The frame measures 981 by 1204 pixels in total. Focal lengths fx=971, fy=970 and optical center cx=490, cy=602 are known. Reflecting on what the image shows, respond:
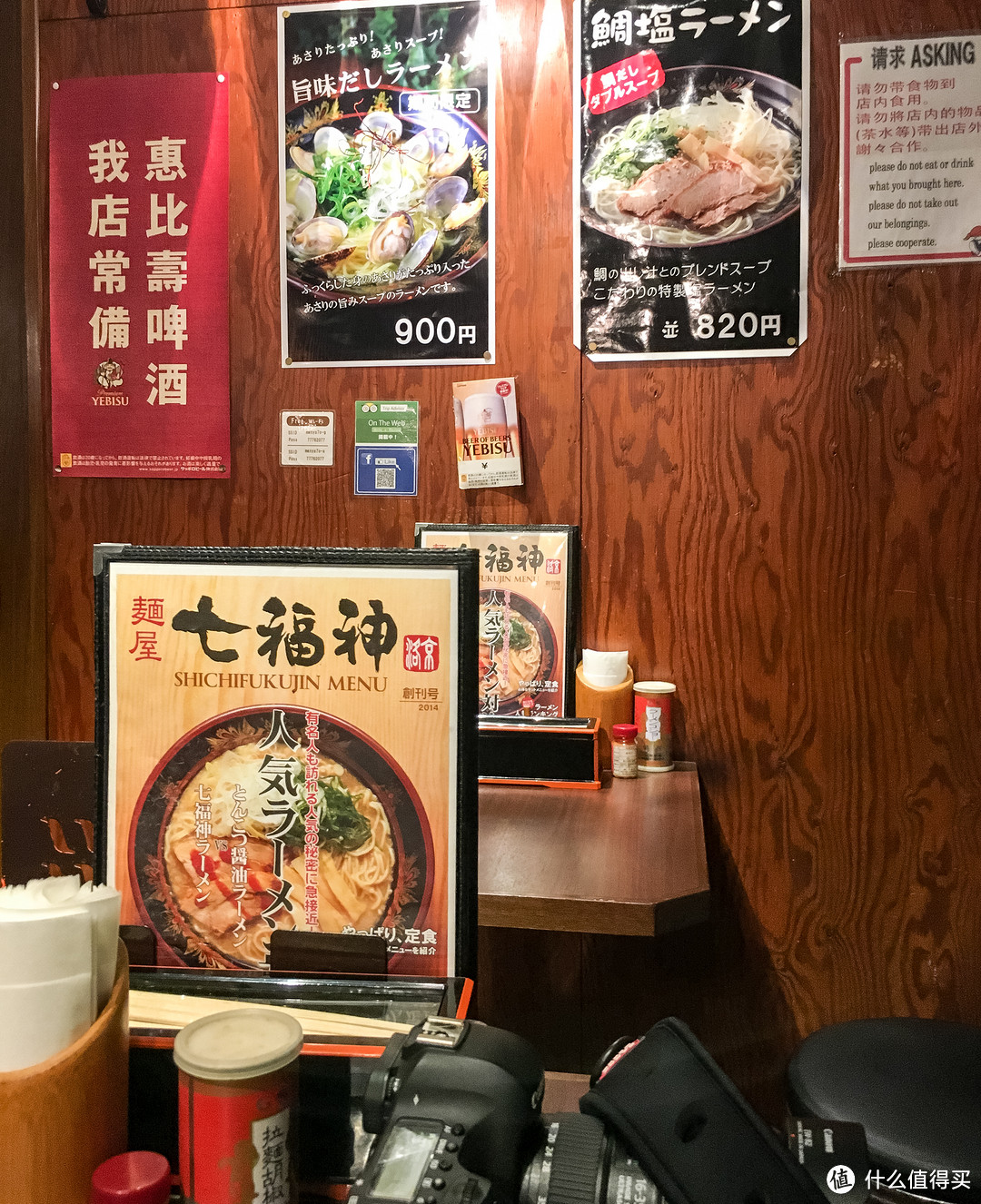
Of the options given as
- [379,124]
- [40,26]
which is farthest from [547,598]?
[40,26]

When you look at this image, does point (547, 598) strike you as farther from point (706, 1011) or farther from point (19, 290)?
point (19, 290)

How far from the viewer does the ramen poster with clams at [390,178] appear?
7.66 feet

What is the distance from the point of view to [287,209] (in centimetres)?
243

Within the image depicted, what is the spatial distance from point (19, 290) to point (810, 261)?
200 cm

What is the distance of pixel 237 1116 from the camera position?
0.62m

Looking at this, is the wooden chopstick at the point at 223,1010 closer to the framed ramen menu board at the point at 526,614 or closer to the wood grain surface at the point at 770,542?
the framed ramen menu board at the point at 526,614

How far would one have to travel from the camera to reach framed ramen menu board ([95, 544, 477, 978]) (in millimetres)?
860

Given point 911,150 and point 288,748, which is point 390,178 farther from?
point 288,748

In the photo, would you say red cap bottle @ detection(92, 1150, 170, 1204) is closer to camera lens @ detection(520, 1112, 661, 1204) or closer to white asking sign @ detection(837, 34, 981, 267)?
camera lens @ detection(520, 1112, 661, 1204)

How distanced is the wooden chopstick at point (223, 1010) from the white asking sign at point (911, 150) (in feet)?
6.83

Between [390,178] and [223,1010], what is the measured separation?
6.93 feet

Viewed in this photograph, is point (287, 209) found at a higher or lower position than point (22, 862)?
higher

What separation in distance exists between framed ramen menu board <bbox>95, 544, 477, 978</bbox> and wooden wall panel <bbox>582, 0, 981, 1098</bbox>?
1.53 metres

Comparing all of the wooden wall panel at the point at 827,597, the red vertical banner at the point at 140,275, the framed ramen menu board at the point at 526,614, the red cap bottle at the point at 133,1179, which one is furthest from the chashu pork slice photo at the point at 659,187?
the red cap bottle at the point at 133,1179
